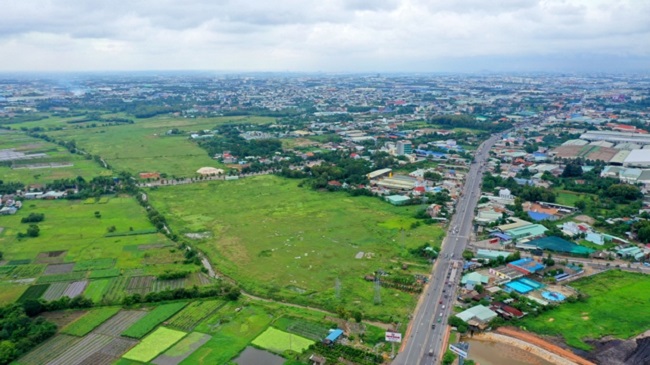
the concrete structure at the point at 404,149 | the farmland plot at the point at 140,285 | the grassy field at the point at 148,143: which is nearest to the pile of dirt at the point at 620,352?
the farmland plot at the point at 140,285

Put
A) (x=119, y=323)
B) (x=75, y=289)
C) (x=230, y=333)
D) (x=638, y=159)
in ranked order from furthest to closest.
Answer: (x=638, y=159)
(x=75, y=289)
(x=119, y=323)
(x=230, y=333)

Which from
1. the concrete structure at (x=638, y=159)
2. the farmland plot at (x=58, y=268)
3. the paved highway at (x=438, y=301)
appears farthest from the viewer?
the concrete structure at (x=638, y=159)

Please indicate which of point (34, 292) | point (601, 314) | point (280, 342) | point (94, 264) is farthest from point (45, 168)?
point (601, 314)

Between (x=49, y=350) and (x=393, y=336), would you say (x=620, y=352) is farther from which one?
(x=49, y=350)

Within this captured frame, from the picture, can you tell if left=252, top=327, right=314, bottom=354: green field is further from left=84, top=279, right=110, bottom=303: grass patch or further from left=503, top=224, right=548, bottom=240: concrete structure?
left=503, top=224, right=548, bottom=240: concrete structure

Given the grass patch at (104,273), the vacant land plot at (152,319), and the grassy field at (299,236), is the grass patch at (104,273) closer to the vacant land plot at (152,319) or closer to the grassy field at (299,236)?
the vacant land plot at (152,319)

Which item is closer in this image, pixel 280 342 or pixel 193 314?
pixel 280 342
